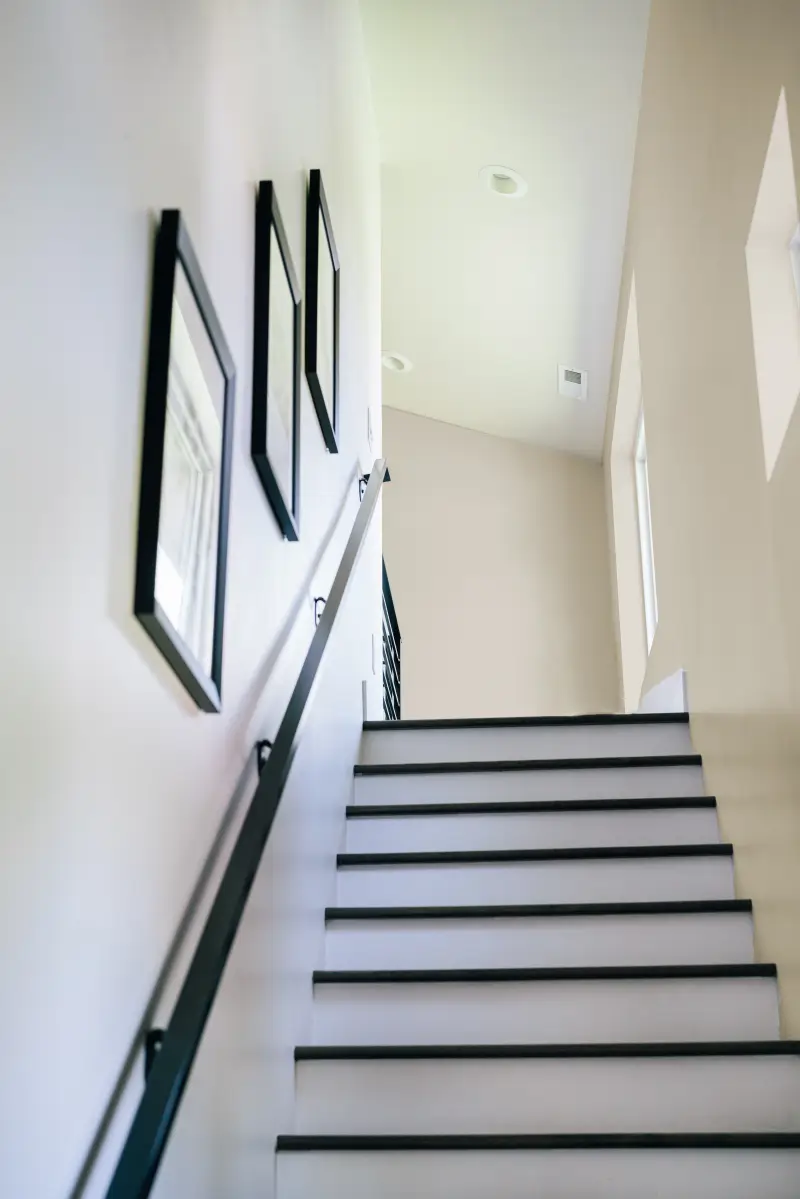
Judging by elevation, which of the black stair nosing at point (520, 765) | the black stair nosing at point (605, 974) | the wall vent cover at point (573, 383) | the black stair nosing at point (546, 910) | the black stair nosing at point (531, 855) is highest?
the wall vent cover at point (573, 383)

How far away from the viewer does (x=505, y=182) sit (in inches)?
250

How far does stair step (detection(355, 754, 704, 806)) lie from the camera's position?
3936 millimetres

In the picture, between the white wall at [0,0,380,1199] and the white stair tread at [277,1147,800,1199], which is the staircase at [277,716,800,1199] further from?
the white wall at [0,0,380,1199]

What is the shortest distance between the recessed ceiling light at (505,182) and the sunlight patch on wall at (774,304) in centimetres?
338

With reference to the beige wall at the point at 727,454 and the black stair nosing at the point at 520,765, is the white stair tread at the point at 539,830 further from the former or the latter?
the black stair nosing at the point at 520,765

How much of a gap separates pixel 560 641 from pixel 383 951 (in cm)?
539

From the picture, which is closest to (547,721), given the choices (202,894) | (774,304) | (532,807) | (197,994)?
(532,807)

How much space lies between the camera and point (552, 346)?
7668 millimetres

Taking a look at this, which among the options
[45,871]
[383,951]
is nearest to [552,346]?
[383,951]

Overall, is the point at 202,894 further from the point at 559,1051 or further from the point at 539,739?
the point at 539,739

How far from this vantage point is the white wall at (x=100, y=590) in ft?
4.22

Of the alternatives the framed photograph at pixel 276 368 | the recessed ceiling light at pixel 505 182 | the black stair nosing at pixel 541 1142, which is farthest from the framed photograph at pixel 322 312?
the recessed ceiling light at pixel 505 182

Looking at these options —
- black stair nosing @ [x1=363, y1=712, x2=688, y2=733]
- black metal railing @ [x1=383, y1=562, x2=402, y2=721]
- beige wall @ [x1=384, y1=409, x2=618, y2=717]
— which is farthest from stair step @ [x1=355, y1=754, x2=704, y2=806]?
beige wall @ [x1=384, y1=409, x2=618, y2=717]

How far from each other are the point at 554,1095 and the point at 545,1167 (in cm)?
24
